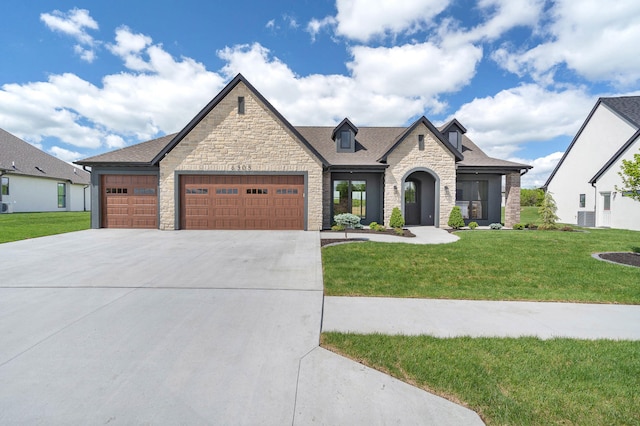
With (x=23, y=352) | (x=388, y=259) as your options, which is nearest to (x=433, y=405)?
(x=23, y=352)

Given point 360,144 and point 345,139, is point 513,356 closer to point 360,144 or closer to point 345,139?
point 345,139

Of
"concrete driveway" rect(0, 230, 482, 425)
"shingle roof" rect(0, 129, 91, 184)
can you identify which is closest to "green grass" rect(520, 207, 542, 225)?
"concrete driveway" rect(0, 230, 482, 425)

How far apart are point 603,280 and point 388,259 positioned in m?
4.71

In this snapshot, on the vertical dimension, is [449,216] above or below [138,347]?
above

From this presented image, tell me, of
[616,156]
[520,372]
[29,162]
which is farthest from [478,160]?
[29,162]

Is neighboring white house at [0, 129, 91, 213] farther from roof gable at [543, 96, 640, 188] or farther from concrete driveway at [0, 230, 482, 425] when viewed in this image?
roof gable at [543, 96, 640, 188]

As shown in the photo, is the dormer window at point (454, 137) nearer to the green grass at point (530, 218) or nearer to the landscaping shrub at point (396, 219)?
the landscaping shrub at point (396, 219)

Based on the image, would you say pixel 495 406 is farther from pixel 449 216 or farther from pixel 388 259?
pixel 449 216

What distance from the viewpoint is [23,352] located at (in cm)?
323

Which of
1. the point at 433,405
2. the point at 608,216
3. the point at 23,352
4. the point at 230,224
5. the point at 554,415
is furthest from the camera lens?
the point at 608,216

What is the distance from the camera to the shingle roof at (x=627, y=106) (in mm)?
18328

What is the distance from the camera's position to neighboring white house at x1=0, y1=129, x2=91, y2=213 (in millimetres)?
25250

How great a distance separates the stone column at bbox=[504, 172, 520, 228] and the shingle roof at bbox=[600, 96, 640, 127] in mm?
9025

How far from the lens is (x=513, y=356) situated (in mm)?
3189
